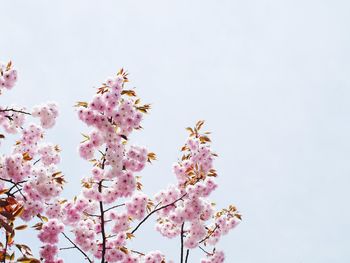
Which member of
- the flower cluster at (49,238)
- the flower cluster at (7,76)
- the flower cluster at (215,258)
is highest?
the flower cluster at (7,76)

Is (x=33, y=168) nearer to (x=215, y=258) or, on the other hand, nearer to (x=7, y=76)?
(x=7, y=76)

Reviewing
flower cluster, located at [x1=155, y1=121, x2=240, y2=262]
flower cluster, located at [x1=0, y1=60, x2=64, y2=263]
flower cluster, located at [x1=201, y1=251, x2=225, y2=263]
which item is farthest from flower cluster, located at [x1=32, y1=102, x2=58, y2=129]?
flower cluster, located at [x1=201, y1=251, x2=225, y2=263]

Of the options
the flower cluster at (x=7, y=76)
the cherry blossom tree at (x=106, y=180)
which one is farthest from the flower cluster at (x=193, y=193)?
the flower cluster at (x=7, y=76)

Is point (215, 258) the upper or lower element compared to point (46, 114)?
lower

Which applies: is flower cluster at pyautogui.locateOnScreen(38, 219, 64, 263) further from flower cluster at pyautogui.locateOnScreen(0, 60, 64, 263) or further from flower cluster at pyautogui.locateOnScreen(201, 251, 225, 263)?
flower cluster at pyautogui.locateOnScreen(201, 251, 225, 263)

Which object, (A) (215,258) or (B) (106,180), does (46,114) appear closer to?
(B) (106,180)

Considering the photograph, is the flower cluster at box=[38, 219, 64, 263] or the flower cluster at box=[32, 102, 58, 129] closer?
the flower cluster at box=[38, 219, 64, 263]

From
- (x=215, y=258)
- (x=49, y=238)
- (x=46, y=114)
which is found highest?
(x=46, y=114)

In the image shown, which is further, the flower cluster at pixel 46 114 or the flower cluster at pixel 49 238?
the flower cluster at pixel 46 114

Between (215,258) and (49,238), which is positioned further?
(215,258)

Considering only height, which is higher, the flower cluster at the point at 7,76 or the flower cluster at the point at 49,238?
the flower cluster at the point at 7,76

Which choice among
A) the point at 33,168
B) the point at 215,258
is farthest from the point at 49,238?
the point at 215,258

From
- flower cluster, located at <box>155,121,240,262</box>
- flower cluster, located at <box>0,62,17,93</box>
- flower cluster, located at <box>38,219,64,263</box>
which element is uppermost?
flower cluster, located at <box>0,62,17,93</box>

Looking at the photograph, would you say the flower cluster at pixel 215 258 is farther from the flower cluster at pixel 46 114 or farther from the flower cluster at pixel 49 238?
the flower cluster at pixel 46 114
